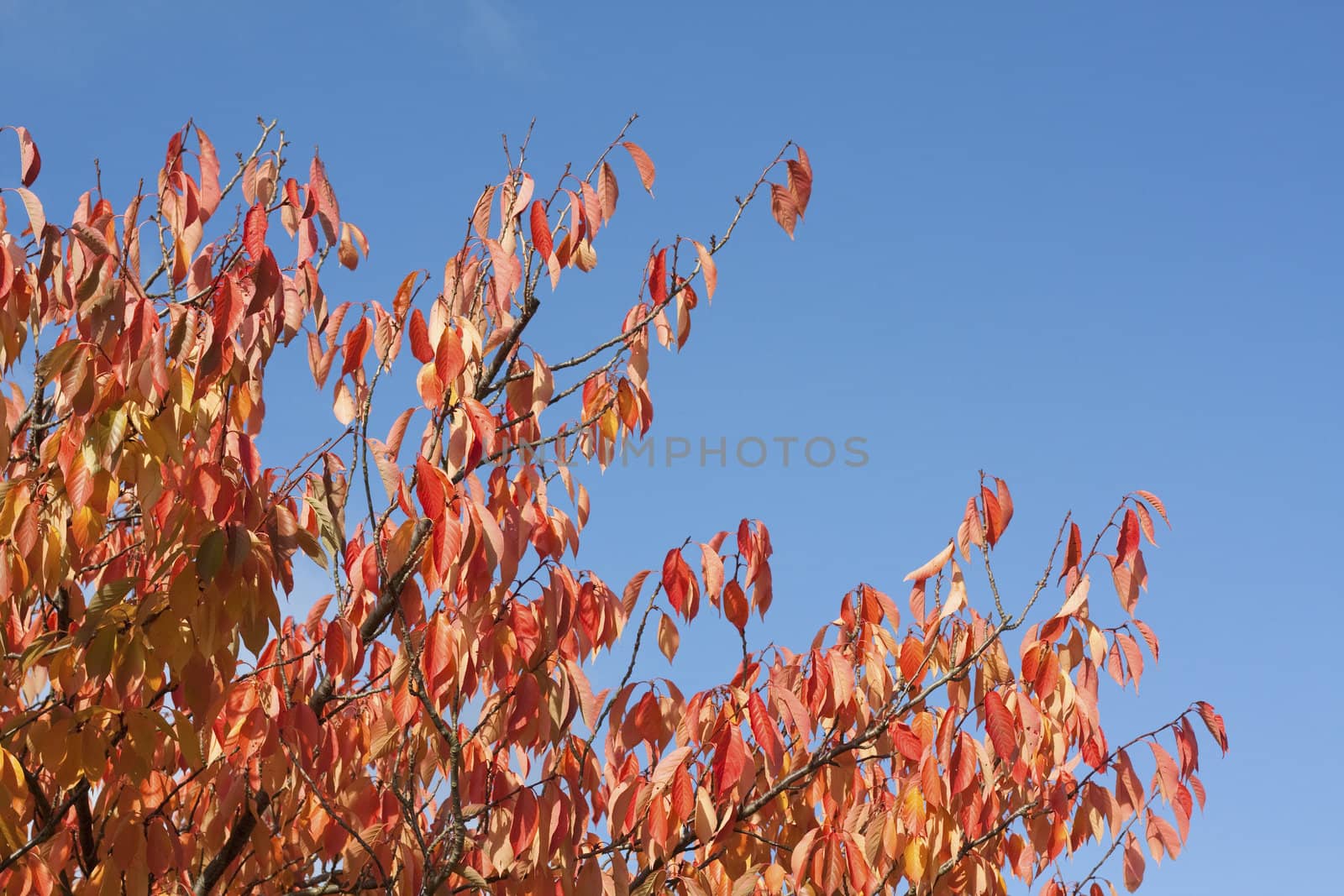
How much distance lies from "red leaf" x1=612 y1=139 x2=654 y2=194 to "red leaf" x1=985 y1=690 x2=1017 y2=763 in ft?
5.25

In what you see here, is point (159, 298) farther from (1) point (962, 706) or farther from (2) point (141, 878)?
(1) point (962, 706)

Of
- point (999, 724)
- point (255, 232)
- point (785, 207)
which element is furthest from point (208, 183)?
point (999, 724)

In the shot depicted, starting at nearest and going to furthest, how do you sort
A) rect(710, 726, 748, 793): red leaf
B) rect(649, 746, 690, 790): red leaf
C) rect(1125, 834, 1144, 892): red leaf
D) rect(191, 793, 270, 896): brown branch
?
rect(710, 726, 748, 793): red leaf
rect(649, 746, 690, 790): red leaf
rect(191, 793, 270, 896): brown branch
rect(1125, 834, 1144, 892): red leaf

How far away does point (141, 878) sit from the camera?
9.52ft

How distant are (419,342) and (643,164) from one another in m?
0.81

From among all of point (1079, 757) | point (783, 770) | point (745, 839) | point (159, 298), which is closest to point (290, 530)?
point (159, 298)

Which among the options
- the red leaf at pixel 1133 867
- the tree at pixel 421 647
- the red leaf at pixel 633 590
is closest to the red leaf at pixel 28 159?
the tree at pixel 421 647

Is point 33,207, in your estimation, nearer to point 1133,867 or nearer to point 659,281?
point 659,281

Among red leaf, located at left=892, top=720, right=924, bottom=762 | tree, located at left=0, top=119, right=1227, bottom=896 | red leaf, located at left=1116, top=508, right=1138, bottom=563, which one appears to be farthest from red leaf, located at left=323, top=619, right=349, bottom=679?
red leaf, located at left=1116, top=508, right=1138, bottom=563

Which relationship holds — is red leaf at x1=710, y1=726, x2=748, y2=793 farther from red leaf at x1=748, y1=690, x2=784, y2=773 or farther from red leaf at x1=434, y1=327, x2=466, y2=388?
red leaf at x1=434, y1=327, x2=466, y2=388

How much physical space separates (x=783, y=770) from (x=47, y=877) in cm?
222

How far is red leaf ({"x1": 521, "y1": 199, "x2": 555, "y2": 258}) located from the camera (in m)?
3.05

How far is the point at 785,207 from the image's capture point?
130 inches

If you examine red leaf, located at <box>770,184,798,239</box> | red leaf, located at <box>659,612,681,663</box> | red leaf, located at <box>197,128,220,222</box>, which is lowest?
red leaf, located at <box>659,612,681,663</box>
